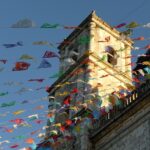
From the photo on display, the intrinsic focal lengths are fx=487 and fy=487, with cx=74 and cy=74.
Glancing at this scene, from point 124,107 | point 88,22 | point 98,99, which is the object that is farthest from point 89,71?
point 124,107

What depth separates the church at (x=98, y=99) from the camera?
20.5 m

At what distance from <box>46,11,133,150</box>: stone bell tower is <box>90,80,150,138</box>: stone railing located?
2.63 m

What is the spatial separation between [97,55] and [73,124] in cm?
610

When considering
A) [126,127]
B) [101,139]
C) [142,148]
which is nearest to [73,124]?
[101,139]

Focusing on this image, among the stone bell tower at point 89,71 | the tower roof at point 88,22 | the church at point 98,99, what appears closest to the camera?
the church at point 98,99

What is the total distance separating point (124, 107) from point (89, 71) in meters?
6.71

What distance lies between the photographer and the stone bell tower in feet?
90.4

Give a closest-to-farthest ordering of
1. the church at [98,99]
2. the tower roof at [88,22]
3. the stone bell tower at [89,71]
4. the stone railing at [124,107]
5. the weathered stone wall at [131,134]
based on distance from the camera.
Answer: the weathered stone wall at [131,134] < the church at [98,99] < the stone railing at [124,107] < the stone bell tower at [89,71] < the tower roof at [88,22]

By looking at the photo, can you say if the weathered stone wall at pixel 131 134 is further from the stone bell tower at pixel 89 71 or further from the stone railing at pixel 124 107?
the stone bell tower at pixel 89 71

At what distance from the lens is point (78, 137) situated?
23578 mm

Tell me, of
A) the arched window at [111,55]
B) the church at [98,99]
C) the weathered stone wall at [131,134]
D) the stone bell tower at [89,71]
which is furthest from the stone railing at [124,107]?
the arched window at [111,55]

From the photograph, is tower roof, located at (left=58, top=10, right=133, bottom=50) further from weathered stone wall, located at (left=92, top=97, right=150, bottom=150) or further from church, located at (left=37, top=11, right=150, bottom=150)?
weathered stone wall, located at (left=92, top=97, right=150, bottom=150)

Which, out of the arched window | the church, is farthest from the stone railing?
the arched window

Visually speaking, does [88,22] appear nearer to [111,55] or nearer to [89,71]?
[111,55]
